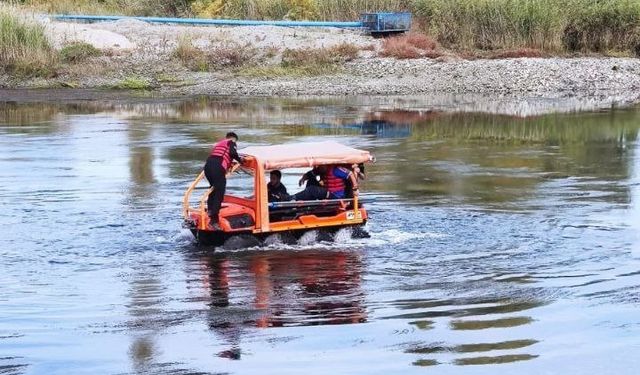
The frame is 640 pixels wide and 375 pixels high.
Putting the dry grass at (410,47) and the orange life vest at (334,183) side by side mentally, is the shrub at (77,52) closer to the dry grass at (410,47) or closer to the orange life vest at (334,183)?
the dry grass at (410,47)

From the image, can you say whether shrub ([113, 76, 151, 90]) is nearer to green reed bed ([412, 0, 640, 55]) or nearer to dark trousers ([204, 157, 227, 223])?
green reed bed ([412, 0, 640, 55])

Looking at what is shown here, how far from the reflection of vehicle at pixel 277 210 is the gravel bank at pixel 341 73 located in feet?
74.4

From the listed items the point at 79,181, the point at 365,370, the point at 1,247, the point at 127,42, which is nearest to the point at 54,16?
the point at 127,42

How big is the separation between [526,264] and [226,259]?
4.01 m

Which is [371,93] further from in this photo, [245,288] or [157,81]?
[245,288]

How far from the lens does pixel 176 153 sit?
27141 mm

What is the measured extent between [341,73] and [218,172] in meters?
28.0

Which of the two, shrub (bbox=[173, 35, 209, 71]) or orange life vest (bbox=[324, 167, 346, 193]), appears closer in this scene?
orange life vest (bbox=[324, 167, 346, 193])

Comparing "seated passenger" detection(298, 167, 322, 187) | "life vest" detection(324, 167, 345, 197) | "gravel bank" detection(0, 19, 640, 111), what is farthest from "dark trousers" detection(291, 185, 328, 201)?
"gravel bank" detection(0, 19, 640, 111)

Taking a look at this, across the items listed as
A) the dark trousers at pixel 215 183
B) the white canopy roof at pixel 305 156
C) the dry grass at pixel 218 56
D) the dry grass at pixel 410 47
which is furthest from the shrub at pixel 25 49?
the dark trousers at pixel 215 183

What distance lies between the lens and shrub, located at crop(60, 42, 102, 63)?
46438 millimetres

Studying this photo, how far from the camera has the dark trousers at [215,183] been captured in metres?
16.7

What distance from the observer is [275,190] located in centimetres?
1748

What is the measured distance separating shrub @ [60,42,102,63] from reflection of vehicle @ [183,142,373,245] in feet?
99.5
